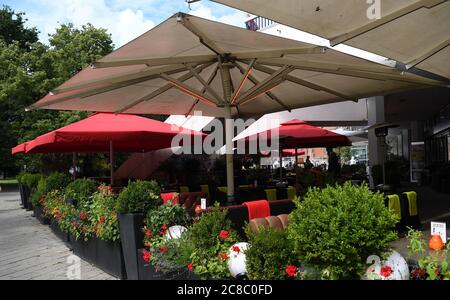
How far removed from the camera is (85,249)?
6887mm

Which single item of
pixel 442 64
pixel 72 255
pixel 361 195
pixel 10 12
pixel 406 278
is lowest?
pixel 72 255

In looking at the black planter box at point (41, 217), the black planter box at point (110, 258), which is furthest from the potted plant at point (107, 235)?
the black planter box at point (41, 217)

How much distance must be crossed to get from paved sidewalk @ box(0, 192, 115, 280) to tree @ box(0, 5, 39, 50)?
2610cm

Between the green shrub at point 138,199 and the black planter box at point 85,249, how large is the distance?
1329 millimetres

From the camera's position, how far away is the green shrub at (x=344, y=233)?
119 inches

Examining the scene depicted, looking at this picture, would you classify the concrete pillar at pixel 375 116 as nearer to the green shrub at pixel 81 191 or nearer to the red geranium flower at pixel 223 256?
the green shrub at pixel 81 191

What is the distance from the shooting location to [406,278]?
316 cm

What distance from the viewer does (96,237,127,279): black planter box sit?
558cm

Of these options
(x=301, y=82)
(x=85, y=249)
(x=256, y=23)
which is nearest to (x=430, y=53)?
(x=301, y=82)

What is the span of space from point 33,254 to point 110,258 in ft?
8.47

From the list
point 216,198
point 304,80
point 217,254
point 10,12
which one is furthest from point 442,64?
point 10,12

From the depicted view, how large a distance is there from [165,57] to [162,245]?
2.39 m

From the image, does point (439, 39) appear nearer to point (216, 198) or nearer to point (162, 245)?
point (162, 245)

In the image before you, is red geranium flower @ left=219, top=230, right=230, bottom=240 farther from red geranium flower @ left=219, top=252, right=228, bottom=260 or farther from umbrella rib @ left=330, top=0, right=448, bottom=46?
umbrella rib @ left=330, top=0, right=448, bottom=46
